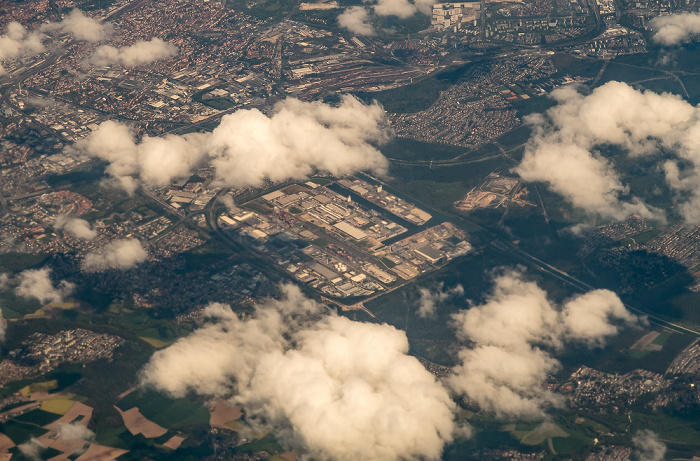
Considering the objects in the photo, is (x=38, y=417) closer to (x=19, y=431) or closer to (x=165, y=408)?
(x=19, y=431)

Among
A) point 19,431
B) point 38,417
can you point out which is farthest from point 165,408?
point 19,431

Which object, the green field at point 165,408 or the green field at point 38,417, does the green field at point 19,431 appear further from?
the green field at point 165,408

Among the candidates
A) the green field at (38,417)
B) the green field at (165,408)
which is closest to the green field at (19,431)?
the green field at (38,417)

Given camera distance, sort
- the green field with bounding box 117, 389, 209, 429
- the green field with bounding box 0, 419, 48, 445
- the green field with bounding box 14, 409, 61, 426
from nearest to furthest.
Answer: the green field with bounding box 0, 419, 48, 445, the green field with bounding box 14, 409, 61, 426, the green field with bounding box 117, 389, 209, 429

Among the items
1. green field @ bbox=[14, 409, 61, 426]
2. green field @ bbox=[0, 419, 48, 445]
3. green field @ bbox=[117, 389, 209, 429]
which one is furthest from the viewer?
green field @ bbox=[117, 389, 209, 429]

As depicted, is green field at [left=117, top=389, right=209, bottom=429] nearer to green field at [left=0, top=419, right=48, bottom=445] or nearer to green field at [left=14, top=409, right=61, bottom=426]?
green field at [left=14, top=409, right=61, bottom=426]

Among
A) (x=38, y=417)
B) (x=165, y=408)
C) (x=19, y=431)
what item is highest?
(x=19, y=431)

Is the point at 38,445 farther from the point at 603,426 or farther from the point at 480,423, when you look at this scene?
the point at 603,426

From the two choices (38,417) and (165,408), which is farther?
(165,408)

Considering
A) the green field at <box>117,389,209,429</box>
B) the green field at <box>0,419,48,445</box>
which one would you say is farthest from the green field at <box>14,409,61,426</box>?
the green field at <box>117,389,209,429</box>

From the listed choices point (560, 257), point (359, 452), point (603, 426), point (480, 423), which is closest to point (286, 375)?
point (359, 452)

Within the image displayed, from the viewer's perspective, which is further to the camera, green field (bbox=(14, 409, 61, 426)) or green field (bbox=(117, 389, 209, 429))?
green field (bbox=(117, 389, 209, 429))
